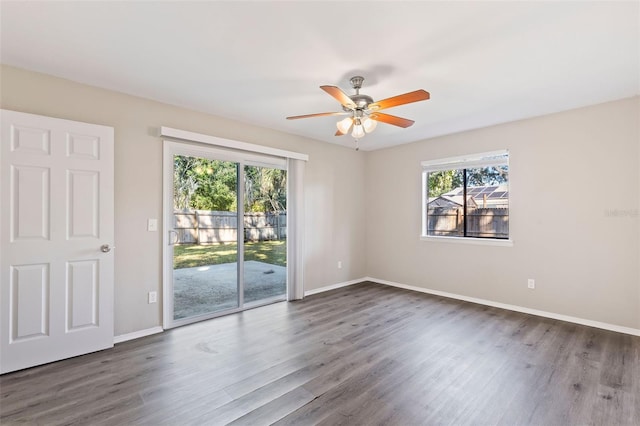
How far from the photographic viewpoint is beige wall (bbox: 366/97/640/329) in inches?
123

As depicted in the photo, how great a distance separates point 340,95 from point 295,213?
2341mm

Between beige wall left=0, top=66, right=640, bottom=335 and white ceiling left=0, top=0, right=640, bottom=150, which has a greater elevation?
white ceiling left=0, top=0, right=640, bottom=150

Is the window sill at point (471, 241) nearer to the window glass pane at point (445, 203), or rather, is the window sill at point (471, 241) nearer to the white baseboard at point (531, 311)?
the window glass pane at point (445, 203)

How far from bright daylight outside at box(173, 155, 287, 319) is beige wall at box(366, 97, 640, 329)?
8.33 ft

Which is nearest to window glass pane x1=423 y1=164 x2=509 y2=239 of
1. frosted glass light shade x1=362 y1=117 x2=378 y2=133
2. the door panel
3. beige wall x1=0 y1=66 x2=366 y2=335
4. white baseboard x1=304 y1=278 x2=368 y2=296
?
white baseboard x1=304 y1=278 x2=368 y2=296

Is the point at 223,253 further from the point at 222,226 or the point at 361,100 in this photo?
the point at 361,100

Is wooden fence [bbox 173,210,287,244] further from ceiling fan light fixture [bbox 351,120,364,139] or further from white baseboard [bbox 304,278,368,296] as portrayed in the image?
ceiling fan light fixture [bbox 351,120,364,139]

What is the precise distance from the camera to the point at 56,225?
2.55 m

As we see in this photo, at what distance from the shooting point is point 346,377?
90.0 inches

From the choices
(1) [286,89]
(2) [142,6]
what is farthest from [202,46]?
(1) [286,89]

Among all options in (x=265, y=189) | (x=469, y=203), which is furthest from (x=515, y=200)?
(x=265, y=189)

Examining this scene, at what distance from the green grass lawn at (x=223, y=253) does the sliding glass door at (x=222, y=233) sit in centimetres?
1

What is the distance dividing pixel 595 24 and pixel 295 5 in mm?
1971

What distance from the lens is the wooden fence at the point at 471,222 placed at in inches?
161
